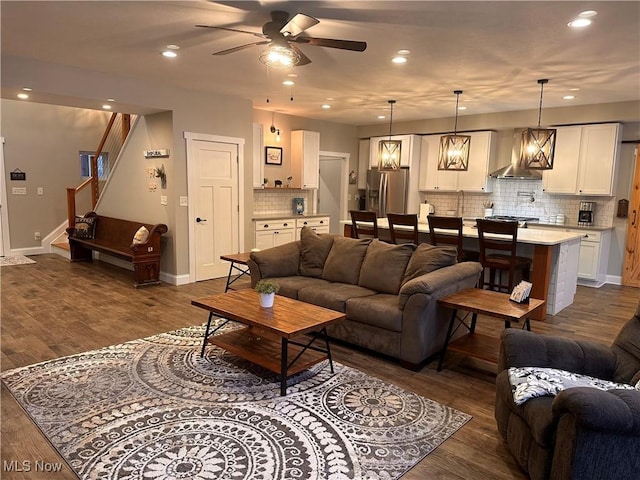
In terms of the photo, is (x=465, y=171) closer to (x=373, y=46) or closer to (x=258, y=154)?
(x=258, y=154)

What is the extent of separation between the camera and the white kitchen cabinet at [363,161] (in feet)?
29.8

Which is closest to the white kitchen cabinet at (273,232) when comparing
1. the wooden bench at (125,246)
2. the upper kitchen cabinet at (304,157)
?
the upper kitchen cabinet at (304,157)

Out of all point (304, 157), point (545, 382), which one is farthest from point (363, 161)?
point (545, 382)

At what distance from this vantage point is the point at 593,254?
20.9 feet

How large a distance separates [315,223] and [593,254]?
14.6 ft

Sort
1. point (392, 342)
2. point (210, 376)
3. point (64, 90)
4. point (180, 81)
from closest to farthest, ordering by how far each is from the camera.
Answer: point (210, 376)
point (392, 342)
point (64, 90)
point (180, 81)

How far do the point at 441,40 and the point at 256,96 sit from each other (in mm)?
3273

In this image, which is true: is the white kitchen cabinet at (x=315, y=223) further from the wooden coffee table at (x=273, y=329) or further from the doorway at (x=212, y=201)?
the wooden coffee table at (x=273, y=329)

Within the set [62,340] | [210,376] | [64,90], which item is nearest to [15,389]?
[62,340]

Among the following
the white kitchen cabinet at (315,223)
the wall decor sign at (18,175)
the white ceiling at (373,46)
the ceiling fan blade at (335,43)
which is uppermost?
the white ceiling at (373,46)

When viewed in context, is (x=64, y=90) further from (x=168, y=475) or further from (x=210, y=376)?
(x=168, y=475)

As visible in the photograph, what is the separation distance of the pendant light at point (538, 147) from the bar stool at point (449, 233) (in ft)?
3.29

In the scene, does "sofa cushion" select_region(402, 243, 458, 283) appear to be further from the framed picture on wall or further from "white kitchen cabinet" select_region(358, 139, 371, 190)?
"white kitchen cabinet" select_region(358, 139, 371, 190)

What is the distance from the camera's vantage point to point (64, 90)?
4.71m
